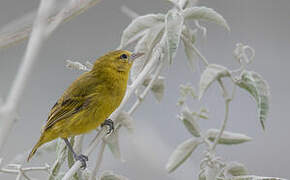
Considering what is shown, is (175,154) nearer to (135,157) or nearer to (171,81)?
(135,157)

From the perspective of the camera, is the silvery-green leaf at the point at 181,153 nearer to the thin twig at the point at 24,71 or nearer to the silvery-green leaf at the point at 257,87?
the silvery-green leaf at the point at 257,87

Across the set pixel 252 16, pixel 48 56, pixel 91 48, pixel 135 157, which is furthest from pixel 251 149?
pixel 135 157

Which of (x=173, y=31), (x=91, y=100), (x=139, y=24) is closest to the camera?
(x=173, y=31)

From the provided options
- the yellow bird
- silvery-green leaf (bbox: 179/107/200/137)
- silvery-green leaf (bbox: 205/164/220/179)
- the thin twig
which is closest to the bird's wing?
the yellow bird

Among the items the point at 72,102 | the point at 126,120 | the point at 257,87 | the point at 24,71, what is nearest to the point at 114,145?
the point at 126,120

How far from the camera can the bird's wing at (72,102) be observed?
1.19m

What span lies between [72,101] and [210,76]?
1.81ft

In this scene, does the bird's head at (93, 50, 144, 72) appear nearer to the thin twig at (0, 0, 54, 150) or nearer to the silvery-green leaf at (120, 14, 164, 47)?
the silvery-green leaf at (120, 14, 164, 47)

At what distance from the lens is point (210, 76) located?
30.0 inches

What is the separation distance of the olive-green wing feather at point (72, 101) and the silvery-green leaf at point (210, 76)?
51 centimetres

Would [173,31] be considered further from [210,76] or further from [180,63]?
[180,63]

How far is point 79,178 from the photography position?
0.78 meters

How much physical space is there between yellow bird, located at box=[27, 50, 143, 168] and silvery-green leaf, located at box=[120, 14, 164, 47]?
27cm

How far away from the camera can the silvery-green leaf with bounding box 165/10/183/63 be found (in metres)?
0.71
